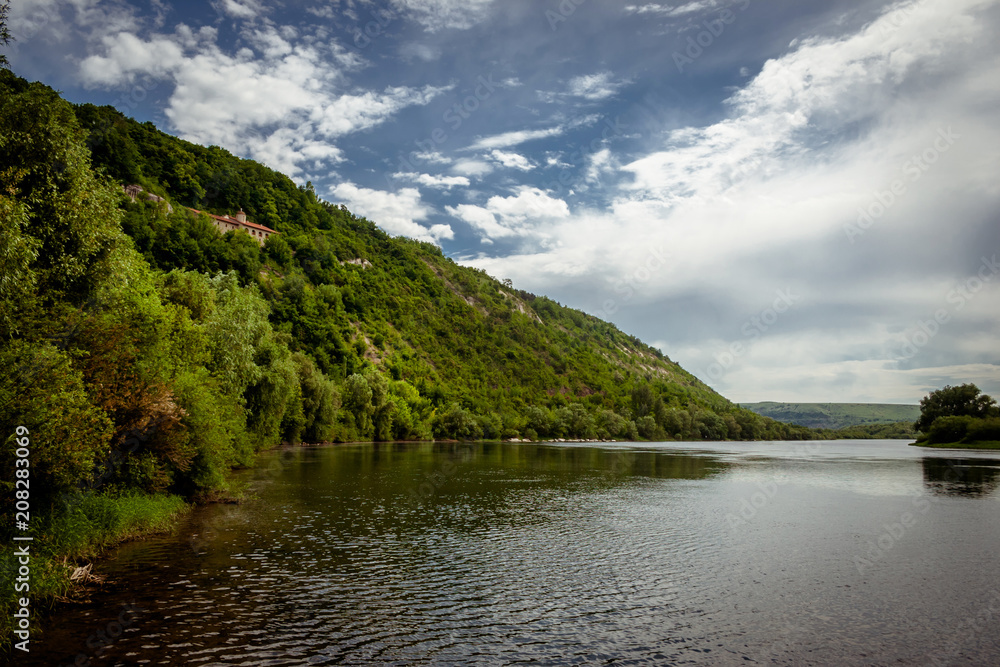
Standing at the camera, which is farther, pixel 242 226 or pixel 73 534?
pixel 242 226

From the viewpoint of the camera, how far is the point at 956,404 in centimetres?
14225

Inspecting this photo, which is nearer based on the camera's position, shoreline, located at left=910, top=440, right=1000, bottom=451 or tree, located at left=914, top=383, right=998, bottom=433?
shoreline, located at left=910, top=440, right=1000, bottom=451

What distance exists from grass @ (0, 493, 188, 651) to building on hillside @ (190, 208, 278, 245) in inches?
Answer: 5948

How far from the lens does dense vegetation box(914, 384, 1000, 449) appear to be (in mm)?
124188

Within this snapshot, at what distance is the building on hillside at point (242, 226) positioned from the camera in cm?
16354

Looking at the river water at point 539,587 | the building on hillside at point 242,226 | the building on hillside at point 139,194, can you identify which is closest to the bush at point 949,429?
the river water at point 539,587

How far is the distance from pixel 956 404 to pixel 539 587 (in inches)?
6821

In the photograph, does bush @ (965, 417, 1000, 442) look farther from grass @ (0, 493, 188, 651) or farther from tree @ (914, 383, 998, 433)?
grass @ (0, 493, 188, 651)

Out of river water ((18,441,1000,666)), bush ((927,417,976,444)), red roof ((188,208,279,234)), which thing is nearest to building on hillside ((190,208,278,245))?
red roof ((188,208,279,234))

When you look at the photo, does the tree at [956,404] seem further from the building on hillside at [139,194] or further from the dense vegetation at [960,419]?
the building on hillside at [139,194]

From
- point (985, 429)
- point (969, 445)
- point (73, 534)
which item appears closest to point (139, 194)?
point (73, 534)

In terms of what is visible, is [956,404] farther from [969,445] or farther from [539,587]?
[539,587]

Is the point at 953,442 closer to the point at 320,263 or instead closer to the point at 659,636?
the point at 659,636

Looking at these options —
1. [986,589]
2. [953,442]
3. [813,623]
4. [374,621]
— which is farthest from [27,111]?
[953,442]
